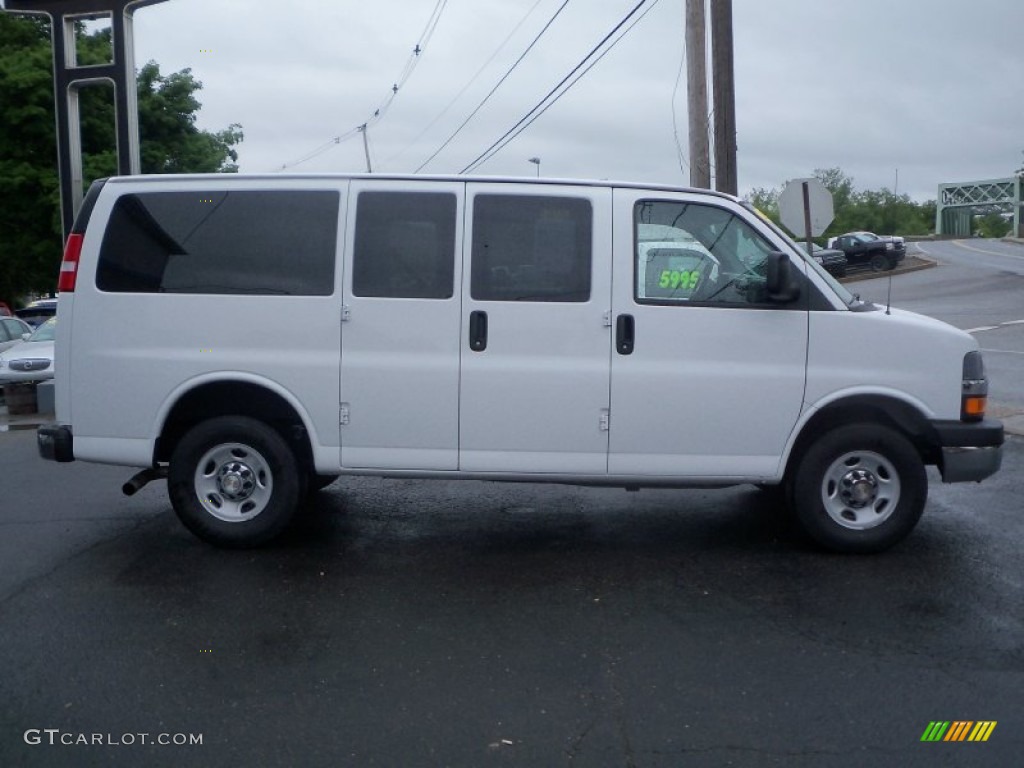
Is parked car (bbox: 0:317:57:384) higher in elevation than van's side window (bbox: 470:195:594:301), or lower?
lower

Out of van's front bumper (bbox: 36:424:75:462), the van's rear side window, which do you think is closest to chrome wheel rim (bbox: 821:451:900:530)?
the van's rear side window

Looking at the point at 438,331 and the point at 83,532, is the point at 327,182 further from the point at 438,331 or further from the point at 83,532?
the point at 83,532

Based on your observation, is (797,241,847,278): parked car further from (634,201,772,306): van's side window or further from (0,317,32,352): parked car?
(634,201,772,306): van's side window

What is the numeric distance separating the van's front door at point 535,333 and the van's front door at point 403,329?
4.1 inches

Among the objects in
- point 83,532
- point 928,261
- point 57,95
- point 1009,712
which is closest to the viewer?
point 1009,712

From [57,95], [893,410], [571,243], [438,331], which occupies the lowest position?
[893,410]

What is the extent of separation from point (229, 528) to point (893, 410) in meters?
4.12

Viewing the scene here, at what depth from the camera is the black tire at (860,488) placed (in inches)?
253

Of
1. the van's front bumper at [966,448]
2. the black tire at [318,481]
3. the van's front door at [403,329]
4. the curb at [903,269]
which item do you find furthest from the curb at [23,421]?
the curb at [903,269]

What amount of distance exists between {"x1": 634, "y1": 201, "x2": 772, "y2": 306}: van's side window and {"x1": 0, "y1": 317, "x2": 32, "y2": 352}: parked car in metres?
17.1

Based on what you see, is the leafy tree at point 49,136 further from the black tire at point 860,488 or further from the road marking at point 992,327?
the black tire at point 860,488

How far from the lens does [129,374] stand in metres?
6.59

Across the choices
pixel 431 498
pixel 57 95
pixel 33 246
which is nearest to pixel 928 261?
pixel 33 246

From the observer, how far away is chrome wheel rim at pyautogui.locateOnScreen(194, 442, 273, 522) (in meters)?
6.69
